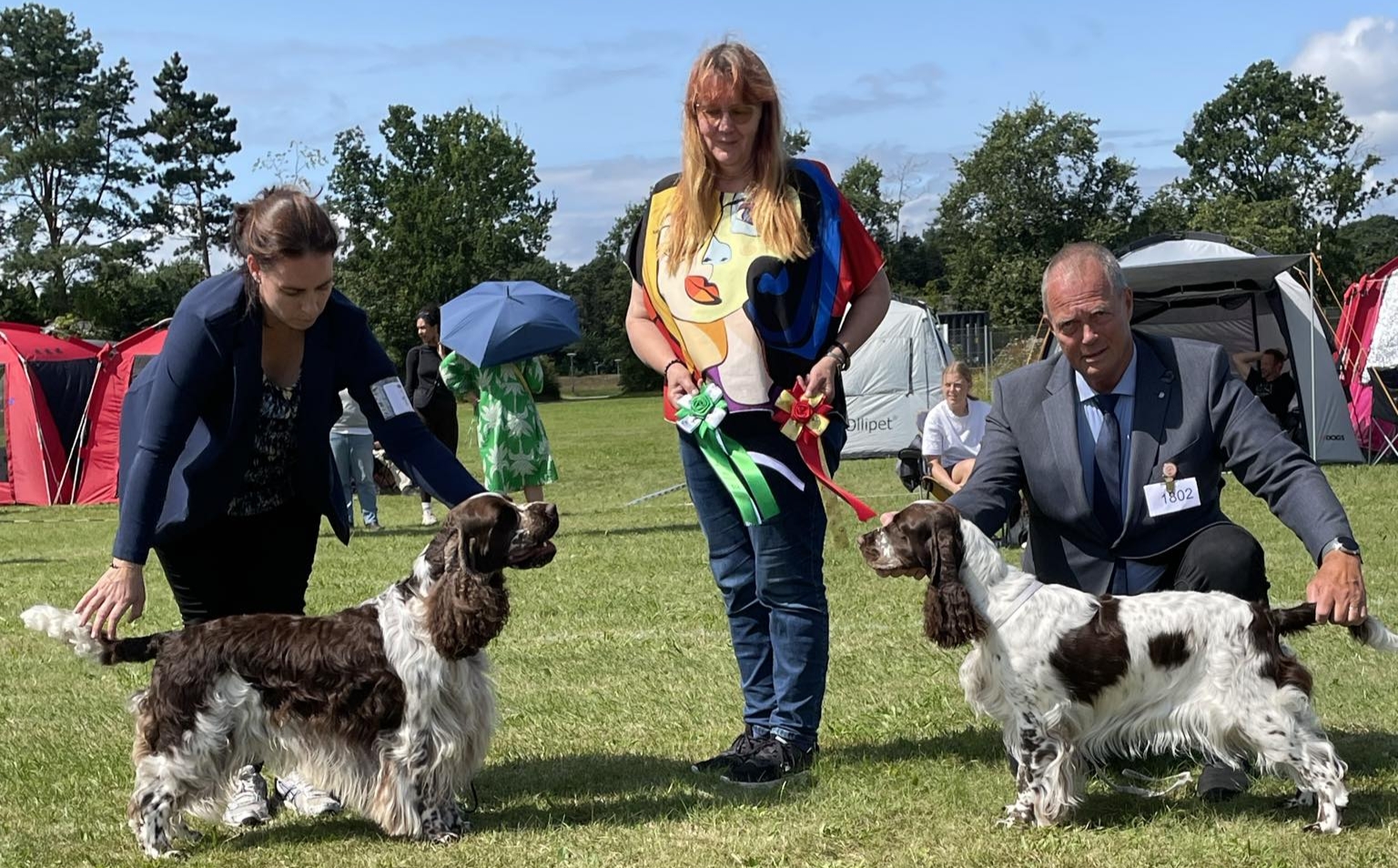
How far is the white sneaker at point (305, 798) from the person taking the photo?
3.84 metres

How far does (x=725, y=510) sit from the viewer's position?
13.5 ft

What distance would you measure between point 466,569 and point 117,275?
4635cm

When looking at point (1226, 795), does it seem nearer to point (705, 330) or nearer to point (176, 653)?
point (705, 330)

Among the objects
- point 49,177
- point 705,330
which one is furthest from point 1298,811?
point 49,177

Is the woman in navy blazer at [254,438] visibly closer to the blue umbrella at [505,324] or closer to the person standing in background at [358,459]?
the blue umbrella at [505,324]

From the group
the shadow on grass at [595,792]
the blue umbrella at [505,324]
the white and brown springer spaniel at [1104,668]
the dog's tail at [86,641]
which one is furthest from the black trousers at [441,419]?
the white and brown springer spaniel at [1104,668]

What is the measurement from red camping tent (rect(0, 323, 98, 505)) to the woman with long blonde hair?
488 inches

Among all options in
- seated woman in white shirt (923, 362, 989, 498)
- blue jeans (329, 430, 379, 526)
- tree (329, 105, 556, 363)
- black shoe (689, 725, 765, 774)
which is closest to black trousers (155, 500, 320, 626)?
black shoe (689, 725, 765, 774)

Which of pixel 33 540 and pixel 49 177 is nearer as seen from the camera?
pixel 33 540

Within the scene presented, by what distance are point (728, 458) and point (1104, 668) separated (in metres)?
1.17

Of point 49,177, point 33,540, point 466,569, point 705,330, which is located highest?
point 49,177

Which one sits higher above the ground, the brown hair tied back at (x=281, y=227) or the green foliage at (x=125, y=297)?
the green foliage at (x=125, y=297)

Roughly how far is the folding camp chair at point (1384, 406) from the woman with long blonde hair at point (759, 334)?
11.5 metres

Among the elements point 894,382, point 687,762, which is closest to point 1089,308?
point 687,762
